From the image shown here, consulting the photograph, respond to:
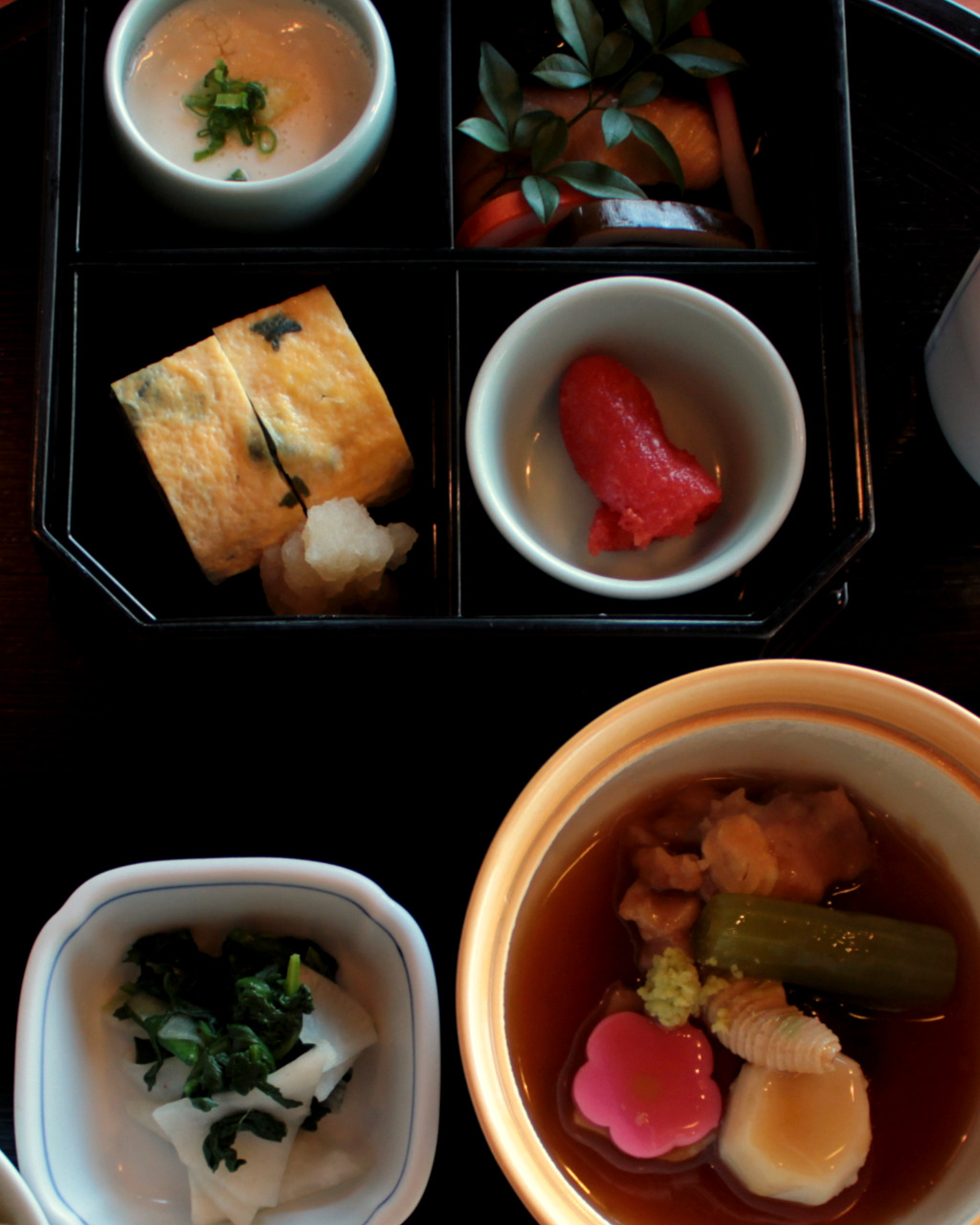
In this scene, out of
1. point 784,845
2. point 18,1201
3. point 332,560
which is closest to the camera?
point 18,1201

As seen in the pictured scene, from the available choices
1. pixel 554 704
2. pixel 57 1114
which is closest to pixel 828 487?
pixel 554 704

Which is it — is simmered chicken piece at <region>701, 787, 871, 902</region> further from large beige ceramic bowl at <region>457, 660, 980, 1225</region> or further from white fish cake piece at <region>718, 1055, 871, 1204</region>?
white fish cake piece at <region>718, 1055, 871, 1204</region>

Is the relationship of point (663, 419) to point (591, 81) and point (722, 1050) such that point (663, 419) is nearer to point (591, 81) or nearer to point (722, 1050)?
point (591, 81)

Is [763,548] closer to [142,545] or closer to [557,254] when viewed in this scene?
[557,254]

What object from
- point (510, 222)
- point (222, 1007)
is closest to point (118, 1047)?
point (222, 1007)

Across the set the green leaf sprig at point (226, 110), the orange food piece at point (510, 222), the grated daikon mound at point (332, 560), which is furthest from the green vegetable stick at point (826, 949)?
the green leaf sprig at point (226, 110)

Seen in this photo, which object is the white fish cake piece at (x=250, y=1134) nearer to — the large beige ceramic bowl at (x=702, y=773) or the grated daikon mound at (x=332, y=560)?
the large beige ceramic bowl at (x=702, y=773)
